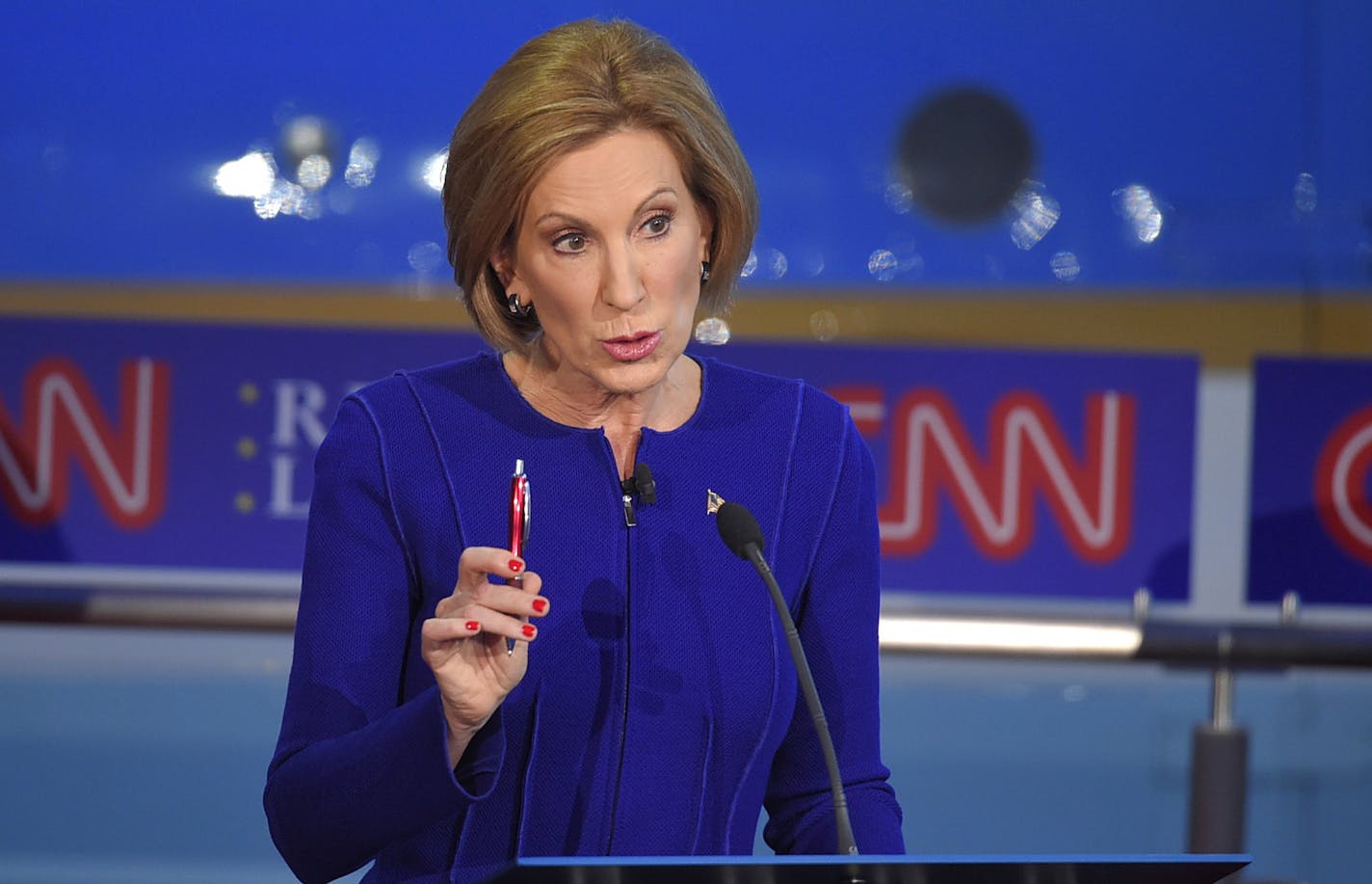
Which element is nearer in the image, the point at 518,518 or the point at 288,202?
the point at 518,518

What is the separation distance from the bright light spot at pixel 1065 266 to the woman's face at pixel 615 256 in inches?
76.1

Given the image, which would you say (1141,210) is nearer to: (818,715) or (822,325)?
(822,325)

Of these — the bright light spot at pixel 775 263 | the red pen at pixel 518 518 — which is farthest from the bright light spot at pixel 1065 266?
the red pen at pixel 518 518

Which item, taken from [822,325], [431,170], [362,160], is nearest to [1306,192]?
[822,325]

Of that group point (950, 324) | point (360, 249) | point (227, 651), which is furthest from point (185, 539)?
point (950, 324)

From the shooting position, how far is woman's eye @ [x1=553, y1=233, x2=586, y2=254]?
1.35 meters

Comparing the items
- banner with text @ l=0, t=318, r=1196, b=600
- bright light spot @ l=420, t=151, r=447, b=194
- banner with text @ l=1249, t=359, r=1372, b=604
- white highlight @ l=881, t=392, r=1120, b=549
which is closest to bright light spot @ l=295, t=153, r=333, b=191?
bright light spot @ l=420, t=151, r=447, b=194

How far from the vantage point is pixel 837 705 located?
1.46 meters

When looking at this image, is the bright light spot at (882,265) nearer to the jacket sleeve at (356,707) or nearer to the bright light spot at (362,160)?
the bright light spot at (362,160)

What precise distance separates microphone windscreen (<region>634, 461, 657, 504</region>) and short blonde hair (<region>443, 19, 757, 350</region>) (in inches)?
6.8

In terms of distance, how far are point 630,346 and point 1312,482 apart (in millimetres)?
1988

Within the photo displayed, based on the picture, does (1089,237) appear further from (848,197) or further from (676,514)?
(676,514)

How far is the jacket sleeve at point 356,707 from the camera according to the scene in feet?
3.99

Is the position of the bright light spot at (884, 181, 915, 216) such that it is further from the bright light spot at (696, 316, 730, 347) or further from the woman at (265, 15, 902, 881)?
the woman at (265, 15, 902, 881)
